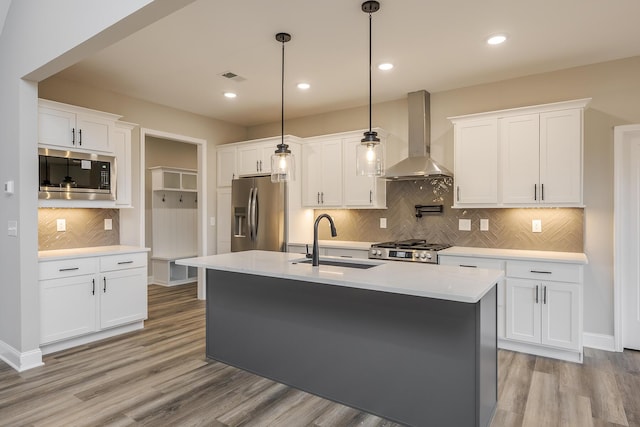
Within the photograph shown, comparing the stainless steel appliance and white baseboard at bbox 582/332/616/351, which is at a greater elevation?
the stainless steel appliance

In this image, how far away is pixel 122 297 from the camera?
12.9ft

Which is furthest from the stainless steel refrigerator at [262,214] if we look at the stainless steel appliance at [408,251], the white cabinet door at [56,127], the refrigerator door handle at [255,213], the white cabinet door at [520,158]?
the white cabinet door at [520,158]

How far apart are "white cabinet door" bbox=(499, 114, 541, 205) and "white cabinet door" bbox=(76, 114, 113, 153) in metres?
4.08

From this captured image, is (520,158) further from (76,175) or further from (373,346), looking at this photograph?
(76,175)

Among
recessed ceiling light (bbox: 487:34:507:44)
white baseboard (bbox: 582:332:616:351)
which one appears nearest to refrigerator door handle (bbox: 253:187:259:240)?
recessed ceiling light (bbox: 487:34:507:44)

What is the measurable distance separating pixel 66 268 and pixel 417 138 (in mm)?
3856

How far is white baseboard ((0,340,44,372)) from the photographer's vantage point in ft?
10.2

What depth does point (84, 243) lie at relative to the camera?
4223 millimetres

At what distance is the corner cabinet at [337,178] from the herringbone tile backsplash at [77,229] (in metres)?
2.42

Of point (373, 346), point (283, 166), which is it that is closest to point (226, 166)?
point (283, 166)

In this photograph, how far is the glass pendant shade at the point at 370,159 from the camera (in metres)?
2.62

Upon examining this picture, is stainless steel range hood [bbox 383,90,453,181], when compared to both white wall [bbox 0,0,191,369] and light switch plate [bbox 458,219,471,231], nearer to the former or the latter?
light switch plate [bbox 458,219,471,231]

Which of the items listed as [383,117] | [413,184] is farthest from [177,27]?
[413,184]

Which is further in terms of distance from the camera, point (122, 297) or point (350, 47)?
point (122, 297)
